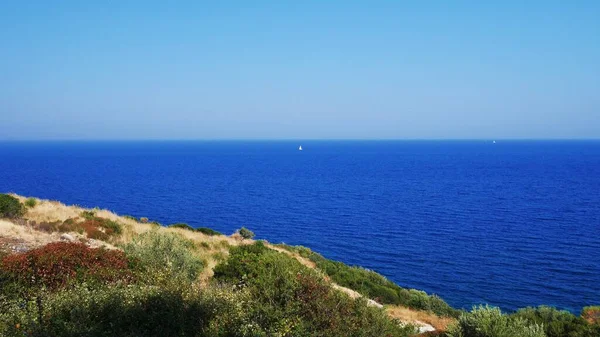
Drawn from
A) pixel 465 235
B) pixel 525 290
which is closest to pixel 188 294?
pixel 525 290

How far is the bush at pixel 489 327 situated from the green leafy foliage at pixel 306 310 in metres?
1.88

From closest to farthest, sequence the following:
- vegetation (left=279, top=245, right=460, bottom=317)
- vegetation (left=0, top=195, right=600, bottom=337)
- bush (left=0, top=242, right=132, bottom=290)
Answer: vegetation (left=0, top=195, right=600, bottom=337), bush (left=0, top=242, right=132, bottom=290), vegetation (left=279, top=245, right=460, bottom=317)

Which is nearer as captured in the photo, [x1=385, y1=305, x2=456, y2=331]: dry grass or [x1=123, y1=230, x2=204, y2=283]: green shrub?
[x1=123, y1=230, x2=204, y2=283]: green shrub

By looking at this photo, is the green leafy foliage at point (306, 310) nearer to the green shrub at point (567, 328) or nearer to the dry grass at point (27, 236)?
the green shrub at point (567, 328)

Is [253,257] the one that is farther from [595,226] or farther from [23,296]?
[595,226]

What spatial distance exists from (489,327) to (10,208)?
88.2ft

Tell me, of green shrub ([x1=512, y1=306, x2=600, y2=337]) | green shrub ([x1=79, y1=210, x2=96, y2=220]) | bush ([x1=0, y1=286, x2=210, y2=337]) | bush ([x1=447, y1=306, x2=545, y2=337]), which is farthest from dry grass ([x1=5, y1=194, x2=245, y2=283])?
green shrub ([x1=512, y1=306, x2=600, y2=337])

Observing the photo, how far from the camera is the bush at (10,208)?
25.1 metres

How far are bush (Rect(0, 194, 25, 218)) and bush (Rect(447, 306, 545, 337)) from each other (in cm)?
2530

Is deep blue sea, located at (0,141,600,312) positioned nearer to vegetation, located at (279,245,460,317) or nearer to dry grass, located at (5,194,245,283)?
vegetation, located at (279,245,460,317)

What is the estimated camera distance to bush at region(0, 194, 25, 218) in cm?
2506

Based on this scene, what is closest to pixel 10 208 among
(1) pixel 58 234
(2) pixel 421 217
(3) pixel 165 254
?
(1) pixel 58 234

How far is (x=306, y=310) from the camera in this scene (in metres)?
10.7

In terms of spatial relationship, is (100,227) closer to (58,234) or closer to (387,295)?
(58,234)
